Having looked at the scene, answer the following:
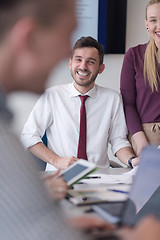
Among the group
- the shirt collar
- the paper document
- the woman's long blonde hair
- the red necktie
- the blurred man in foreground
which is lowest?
the red necktie

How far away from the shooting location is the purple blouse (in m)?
2.34

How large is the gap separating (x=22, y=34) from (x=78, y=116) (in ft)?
5.77

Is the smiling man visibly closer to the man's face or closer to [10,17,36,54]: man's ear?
the man's face

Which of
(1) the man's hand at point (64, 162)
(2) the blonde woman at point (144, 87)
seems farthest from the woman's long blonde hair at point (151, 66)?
(1) the man's hand at point (64, 162)

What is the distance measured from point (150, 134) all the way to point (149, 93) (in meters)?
0.25

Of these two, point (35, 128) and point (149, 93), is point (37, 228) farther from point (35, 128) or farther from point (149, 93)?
Answer: point (149, 93)

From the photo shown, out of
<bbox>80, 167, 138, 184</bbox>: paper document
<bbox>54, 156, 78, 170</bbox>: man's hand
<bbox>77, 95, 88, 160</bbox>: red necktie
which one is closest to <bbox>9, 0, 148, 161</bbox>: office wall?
<bbox>77, 95, 88, 160</bbox>: red necktie

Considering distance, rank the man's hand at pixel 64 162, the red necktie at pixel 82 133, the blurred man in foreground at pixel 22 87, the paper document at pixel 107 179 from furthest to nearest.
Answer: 1. the red necktie at pixel 82 133
2. the man's hand at pixel 64 162
3. the paper document at pixel 107 179
4. the blurred man in foreground at pixel 22 87

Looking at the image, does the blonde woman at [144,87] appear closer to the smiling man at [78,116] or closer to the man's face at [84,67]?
the smiling man at [78,116]

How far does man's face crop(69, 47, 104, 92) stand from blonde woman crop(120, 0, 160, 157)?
203mm

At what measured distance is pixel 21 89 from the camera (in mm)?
663

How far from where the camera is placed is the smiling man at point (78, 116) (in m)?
2.32

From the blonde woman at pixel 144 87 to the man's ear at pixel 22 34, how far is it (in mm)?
1676

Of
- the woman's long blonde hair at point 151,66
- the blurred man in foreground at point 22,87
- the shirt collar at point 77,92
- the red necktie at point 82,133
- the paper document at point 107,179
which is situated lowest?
the red necktie at point 82,133
